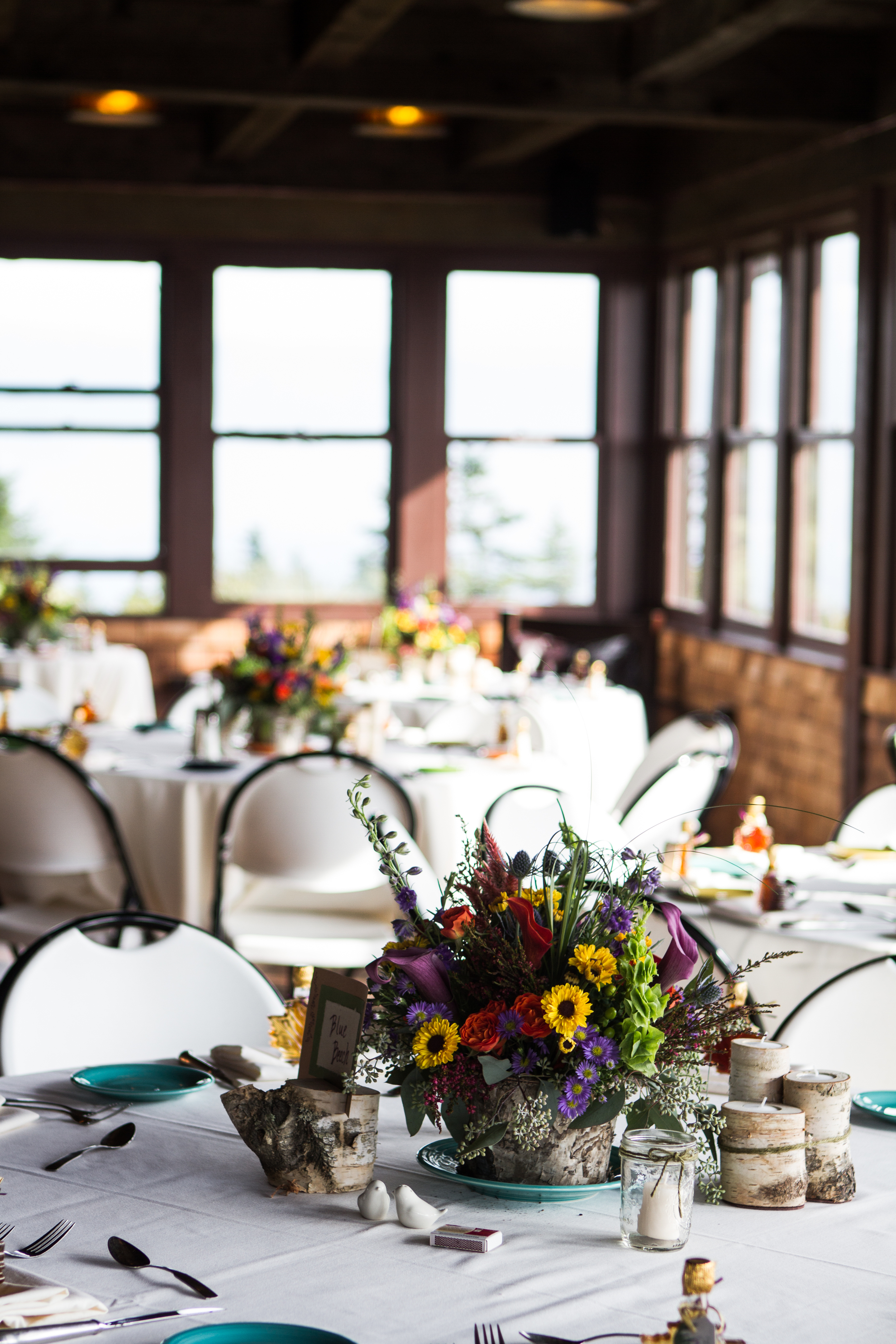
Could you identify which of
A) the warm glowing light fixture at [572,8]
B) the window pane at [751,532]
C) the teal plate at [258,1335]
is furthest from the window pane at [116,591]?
the teal plate at [258,1335]

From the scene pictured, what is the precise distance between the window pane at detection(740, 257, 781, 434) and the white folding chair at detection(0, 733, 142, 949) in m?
4.63

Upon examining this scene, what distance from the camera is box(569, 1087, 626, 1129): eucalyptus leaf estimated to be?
1.73 meters

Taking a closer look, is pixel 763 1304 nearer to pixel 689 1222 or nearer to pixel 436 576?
pixel 689 1222

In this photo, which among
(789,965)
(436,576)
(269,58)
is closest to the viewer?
(789,965)

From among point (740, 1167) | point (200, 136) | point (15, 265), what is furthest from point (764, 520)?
point (740, 1167)

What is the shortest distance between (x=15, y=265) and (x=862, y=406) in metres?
4.99

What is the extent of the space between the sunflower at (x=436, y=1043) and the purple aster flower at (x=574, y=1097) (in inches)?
4.6

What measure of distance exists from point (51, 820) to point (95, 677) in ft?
13.5

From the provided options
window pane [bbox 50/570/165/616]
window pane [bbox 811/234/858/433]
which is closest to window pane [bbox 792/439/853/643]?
window pane [bbox 811/234/858/433]

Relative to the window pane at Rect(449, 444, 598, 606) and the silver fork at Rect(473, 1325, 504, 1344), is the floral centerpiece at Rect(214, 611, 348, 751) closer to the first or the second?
the silver fork at Rect(473, 1325, 504, 1344)

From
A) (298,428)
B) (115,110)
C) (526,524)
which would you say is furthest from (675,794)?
(298,428)

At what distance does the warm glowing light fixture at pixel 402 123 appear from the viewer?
27.6 ft

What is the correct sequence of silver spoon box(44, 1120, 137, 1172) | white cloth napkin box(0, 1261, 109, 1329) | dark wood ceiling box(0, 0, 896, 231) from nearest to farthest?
1. white cloth napkin box(0, 1261, 109, 1329)
2. silver spoon box(44, 1120, 137, 1172)
3. dark wood ceiling box(0, 0, 896, 231)

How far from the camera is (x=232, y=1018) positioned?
259cm
